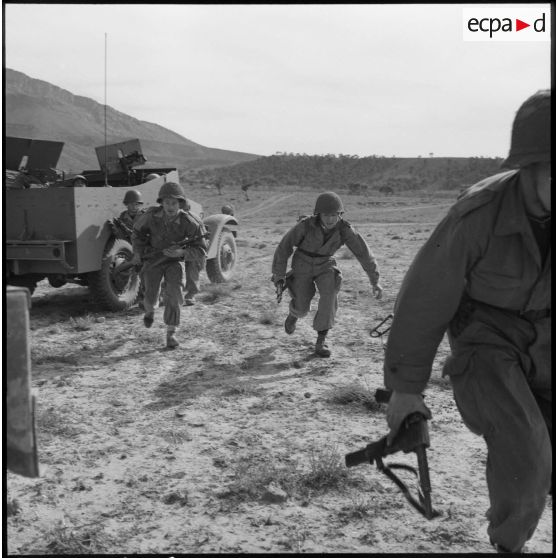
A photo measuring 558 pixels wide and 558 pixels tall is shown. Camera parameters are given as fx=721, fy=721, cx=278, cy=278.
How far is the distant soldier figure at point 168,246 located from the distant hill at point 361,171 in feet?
165

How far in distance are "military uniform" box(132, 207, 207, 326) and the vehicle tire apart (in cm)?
129

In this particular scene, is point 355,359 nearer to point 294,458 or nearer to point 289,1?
point 294,458

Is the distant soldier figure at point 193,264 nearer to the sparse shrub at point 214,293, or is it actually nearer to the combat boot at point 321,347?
the combat boot at point 321,347

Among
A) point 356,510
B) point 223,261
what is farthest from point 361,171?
point 356,510

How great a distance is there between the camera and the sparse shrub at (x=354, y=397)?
17.3 feet

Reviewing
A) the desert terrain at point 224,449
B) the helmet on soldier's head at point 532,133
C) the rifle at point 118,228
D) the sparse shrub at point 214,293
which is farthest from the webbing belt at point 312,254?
the helmet on soldier's head at point 532,133

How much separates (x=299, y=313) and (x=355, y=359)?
743mm

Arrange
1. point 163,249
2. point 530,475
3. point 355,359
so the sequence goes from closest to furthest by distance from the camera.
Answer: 1. point 530,475
2. point 355,359
3. point 163,249

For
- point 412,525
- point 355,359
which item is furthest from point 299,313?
point 412,525

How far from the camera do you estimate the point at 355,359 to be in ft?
21.8

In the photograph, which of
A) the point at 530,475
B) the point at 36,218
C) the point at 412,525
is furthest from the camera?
the point at 36,218

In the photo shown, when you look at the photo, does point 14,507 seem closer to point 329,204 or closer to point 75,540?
point 75,540

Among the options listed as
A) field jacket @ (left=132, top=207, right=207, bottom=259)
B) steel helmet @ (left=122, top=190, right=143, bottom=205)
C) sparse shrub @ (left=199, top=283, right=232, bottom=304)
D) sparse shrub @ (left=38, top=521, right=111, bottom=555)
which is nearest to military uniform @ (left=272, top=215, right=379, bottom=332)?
field jacket @ (left=132, top=207, right=207, bottom=259)

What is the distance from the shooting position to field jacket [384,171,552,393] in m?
2.44
